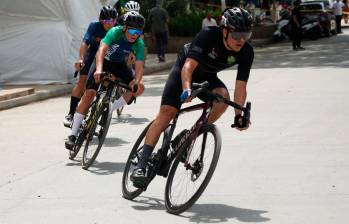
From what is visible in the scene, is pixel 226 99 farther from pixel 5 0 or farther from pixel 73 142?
pixel 5 0

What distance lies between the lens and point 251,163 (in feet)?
30.1

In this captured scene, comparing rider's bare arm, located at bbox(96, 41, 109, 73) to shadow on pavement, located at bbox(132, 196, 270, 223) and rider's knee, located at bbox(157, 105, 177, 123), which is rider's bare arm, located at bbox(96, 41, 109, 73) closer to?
rider's knee, located at bbox(157, 105, 177, 123)

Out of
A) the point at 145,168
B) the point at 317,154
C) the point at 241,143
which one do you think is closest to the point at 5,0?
the point at 241,143

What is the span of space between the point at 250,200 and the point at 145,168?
101 centimetres

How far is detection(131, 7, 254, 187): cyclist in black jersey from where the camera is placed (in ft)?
21.5

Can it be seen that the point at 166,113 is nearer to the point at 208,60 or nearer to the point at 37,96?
the point at 208,60

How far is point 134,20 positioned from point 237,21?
2.40 metres

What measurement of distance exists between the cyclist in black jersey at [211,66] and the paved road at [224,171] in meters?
0.70

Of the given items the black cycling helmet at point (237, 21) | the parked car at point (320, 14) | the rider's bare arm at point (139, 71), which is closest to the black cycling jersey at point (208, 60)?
the black cycling helmet at point (237, 21)

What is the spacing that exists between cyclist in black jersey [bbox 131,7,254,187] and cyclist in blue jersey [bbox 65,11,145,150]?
168 centimetres

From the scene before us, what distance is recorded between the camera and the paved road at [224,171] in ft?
22.4

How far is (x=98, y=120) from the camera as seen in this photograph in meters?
9.21

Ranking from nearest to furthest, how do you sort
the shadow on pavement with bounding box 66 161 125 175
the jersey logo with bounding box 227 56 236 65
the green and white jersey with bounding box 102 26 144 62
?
the jersey logo with bounding box 227 56 236 65, the shadow on pavement with bounding box 66 161 125 175, the green and white jersey with bounding box 102 26 144 62

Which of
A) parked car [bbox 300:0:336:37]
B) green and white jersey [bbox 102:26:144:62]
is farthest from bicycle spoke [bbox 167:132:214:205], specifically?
parked car [bbox 300:0:336:37]
